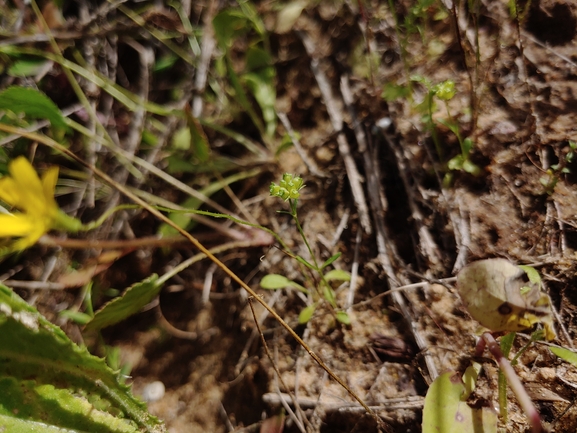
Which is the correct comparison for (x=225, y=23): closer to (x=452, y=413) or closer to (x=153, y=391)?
(x=153, y=391)

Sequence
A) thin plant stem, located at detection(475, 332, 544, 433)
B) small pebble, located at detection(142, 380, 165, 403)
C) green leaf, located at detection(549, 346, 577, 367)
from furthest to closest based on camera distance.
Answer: small pebble, located at detection(142, 380, 165, 403) < green leaf, located at detection(549, 346, 577, 367) < thin plant stem, located at detection(475, 332, 544, 433)

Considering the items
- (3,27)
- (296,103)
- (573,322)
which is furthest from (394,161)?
(3,27)

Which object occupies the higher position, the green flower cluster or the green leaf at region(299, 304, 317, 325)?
the green flower cluster

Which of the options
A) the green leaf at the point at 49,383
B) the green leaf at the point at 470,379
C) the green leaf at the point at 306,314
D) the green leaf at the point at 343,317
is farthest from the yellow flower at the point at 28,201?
the green leaf at the point at 470,379

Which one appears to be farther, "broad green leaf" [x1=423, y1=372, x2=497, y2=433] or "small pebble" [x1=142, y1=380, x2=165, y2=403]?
"small pebble" [x1=142, y1=380, x2=165, y2=403]

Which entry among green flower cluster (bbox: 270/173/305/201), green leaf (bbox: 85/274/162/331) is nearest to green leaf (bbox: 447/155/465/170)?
green flower cluster (bbox: 270/173/305/201)

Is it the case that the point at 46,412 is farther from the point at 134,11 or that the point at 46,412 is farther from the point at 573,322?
the point at 134,11

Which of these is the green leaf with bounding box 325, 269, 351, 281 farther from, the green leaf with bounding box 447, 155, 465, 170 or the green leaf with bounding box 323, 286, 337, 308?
the green leaf with bounding box 447, 155, 465, 170

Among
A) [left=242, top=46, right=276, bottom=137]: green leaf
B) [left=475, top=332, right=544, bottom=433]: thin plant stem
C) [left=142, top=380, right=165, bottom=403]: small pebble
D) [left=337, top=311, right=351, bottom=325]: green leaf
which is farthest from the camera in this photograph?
[left=242, top=46, right=276, bottom=137]: green leaf
